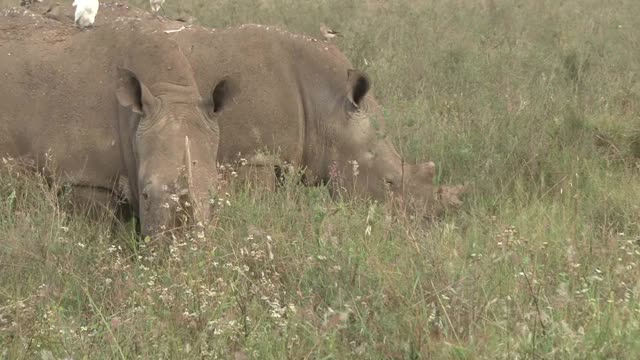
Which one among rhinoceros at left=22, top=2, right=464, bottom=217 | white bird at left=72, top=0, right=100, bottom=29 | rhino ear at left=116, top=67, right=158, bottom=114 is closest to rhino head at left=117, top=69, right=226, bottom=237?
rhino ear at left=116, top=67, right=158, bottom=114

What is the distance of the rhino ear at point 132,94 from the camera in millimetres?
5293

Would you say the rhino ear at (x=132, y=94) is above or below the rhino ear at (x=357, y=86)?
above

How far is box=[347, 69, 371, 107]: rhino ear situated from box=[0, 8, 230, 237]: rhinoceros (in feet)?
3.55

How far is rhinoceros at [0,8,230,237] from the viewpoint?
16.9ft

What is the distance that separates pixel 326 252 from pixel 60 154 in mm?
2156

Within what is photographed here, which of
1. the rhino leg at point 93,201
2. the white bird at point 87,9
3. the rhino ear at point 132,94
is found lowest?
the rhino leg at point 93,201

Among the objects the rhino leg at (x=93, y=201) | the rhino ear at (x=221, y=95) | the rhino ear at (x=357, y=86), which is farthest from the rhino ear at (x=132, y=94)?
the rhino ear at (x=357, y=86)

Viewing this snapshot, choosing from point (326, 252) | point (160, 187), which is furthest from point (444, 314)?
point (160, 187)

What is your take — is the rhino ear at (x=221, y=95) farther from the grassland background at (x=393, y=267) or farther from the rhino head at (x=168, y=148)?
the grassland background at (x=393, y=267)

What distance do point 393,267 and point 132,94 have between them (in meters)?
1.97

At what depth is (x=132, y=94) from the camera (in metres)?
5.36

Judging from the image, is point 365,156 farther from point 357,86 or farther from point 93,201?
point 93,201

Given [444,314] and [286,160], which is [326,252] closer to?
[444,314]

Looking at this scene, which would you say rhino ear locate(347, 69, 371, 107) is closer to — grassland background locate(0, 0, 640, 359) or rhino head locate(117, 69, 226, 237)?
grassland background locate(0, 0, 640, 359)
